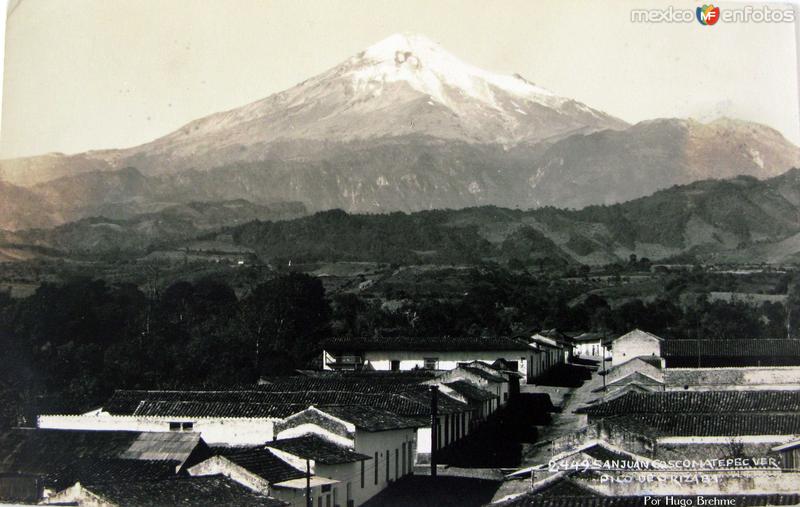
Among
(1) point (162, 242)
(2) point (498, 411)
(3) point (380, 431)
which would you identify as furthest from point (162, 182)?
(3) point (380, 431)

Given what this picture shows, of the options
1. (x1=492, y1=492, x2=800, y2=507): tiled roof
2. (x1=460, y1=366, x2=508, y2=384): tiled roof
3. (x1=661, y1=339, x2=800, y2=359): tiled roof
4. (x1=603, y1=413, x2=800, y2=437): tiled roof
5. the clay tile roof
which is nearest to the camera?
(x1=492, y1=492, x2=800, y2=507): tiled roof

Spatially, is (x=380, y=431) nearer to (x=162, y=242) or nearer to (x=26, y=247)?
(x=26, y=247)

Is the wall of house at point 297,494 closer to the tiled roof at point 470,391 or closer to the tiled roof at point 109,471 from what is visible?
the tiled roof at point 109,471

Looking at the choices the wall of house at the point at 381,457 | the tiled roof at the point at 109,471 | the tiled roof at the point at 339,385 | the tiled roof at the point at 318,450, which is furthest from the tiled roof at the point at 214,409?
the tiled roof at the point at 339,385

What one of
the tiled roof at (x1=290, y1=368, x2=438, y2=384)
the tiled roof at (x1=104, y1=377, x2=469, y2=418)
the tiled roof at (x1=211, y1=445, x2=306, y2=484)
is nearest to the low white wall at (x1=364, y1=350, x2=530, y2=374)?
the tiled roof at (x1=290, y1=368, x2=438, y2=384)

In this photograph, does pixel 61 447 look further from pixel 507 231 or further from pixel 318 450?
pixel 507 231

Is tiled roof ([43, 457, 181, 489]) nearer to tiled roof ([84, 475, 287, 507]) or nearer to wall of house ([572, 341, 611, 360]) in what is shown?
tiled roof ([84, 475, 287, 507])
